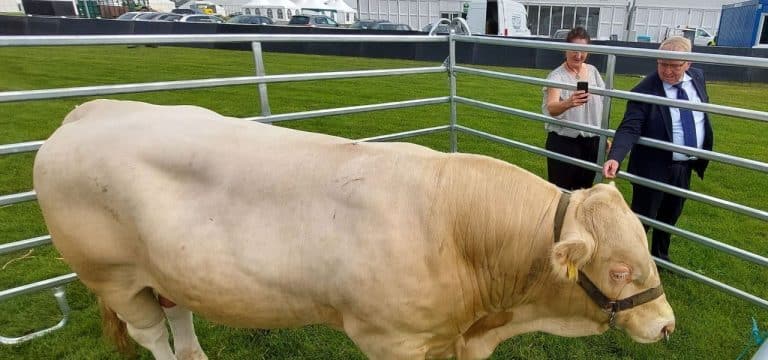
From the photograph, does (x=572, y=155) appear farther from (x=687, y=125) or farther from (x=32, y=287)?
(x=32, y=287)

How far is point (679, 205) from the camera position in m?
3.76

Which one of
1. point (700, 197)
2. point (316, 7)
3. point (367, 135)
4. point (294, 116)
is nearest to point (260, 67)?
point (294, 116)

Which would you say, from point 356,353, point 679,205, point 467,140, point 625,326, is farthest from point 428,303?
point 467,140

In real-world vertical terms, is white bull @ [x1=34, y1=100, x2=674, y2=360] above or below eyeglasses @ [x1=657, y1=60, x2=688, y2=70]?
below

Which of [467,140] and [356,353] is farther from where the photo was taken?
[467,140]

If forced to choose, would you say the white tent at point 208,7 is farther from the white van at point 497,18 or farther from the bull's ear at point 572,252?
the bull's ear at point 572,252

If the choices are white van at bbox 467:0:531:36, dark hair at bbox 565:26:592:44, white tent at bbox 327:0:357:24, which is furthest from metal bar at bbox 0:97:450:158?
white tent at bbox 327:0:357:24

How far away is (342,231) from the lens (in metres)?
1.84

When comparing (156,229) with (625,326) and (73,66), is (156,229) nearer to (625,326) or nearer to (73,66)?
(625,326)

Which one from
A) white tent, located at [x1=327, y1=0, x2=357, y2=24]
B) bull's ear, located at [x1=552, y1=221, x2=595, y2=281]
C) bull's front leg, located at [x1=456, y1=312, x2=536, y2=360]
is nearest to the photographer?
bull's ear, located at [x1=552, y1=221, x2=595, y2=281]

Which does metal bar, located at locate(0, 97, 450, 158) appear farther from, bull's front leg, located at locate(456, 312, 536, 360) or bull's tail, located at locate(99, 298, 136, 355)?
bull's front leg, located at locate(456, 312, 536, 360)

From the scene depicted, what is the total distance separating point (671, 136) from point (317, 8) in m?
44.7

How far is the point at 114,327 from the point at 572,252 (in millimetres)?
2203

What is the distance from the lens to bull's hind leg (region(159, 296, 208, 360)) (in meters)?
2.69
